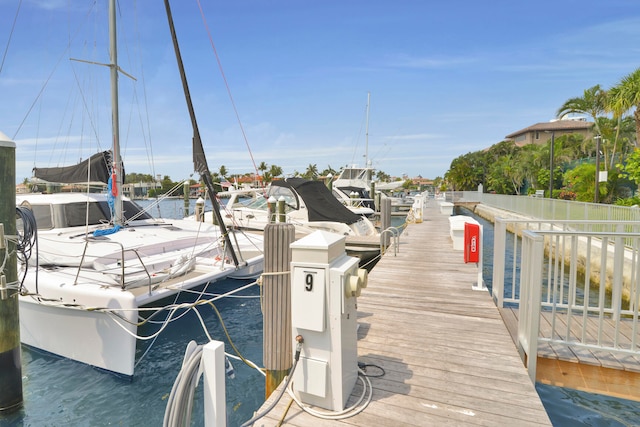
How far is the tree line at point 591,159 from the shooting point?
1612 centimetres

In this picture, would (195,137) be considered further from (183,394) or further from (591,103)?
(591,103)

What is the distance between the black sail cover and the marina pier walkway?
6709 millimetres

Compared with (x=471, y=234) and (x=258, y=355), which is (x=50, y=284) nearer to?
(x=258, y=355)

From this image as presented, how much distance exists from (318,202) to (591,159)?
2652 cm

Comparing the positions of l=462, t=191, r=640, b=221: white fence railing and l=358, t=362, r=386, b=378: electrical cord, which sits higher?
l=462, t=191, r=640, b=221: white fence railing

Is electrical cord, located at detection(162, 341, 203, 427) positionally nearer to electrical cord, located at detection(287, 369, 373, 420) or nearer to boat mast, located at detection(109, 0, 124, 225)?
electrical cord, located at detection(287, 369, 373, 420)

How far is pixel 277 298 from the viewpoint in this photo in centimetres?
323

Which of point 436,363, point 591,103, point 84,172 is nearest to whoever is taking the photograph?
point 436,363

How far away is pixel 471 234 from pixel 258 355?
435 cm

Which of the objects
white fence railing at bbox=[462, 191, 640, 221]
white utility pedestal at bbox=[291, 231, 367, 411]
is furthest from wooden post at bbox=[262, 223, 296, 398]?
white fence railing at bbox=[462, 191, 640, 221]

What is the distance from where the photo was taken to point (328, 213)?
11.9m

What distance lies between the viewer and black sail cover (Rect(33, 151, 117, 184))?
851 centimetres

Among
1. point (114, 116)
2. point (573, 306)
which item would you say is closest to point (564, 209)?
point (573, 306)

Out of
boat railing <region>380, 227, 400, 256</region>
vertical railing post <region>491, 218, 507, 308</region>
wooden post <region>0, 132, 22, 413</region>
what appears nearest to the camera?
wooden post <region>0, 132, 22, 413</region>
